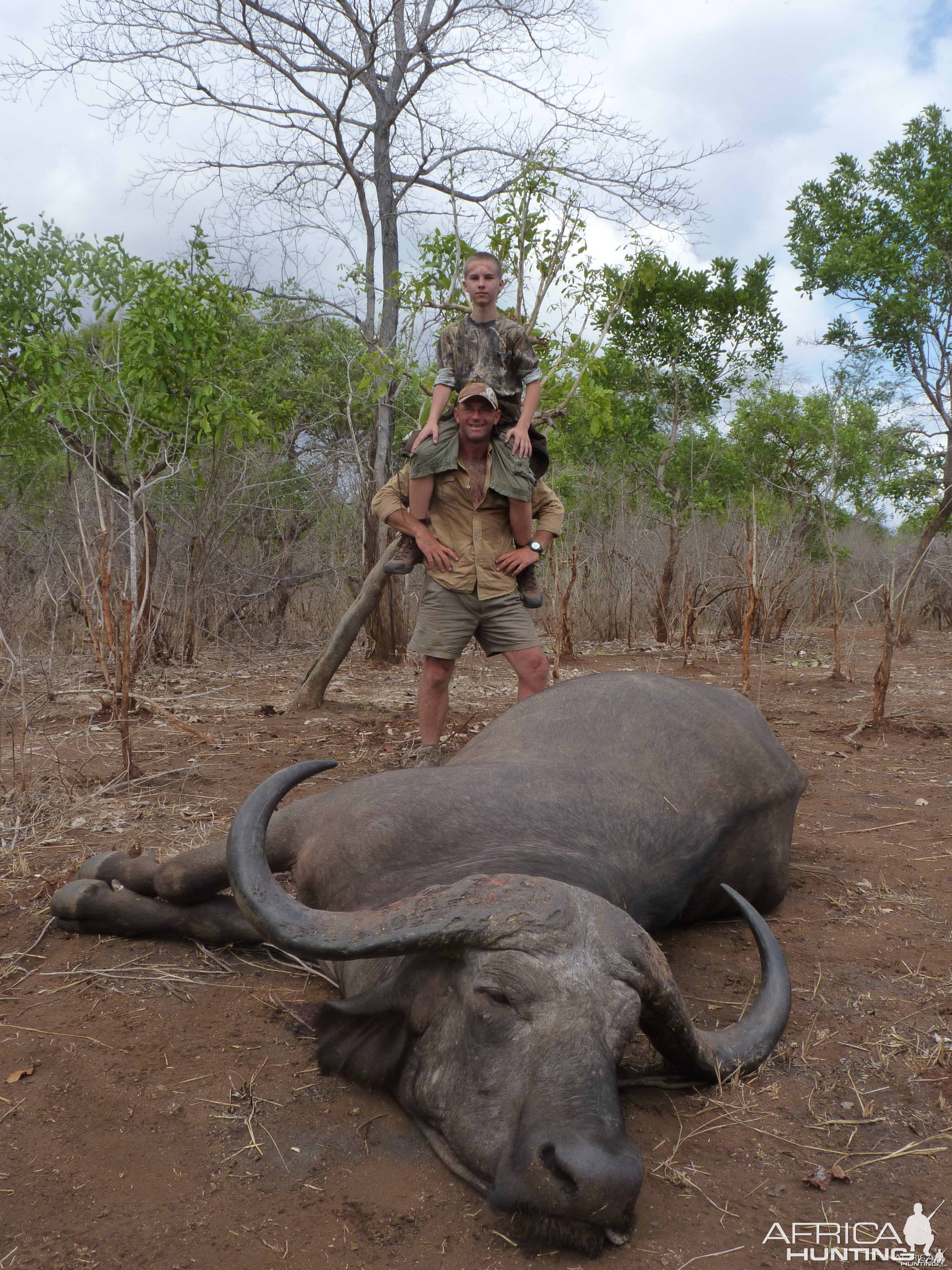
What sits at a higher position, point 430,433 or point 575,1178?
point 430,433

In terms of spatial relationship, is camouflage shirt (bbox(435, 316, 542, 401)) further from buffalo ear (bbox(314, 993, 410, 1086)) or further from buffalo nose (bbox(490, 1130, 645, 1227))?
A: buffalo nose (bbox(490, 1130, 645, 1227))

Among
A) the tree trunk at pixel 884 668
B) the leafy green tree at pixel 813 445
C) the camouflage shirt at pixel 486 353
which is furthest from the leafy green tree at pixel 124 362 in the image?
the leafy green tree at pixel 813 445

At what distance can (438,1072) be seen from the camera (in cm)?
205

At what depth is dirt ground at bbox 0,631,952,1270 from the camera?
178 cm

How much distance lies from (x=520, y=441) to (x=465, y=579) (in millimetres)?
779

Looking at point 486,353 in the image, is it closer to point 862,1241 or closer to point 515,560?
point 515,560

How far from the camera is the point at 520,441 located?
15.4ft

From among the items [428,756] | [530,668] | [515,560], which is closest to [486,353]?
[515,560]

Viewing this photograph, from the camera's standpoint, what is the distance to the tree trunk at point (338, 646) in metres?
6.49

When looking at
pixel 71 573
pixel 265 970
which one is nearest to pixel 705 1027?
pixel 265 970

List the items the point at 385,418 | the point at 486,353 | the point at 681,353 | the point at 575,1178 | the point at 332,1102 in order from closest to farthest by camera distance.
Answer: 1. the point at 575,1178
2. the point at 332,1102
3. the point at 486,353
4. the point at 385,418
5. the point at 681,353

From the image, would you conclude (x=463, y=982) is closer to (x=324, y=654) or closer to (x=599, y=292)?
(x=324, y=654)

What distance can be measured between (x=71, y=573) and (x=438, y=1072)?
121 inches

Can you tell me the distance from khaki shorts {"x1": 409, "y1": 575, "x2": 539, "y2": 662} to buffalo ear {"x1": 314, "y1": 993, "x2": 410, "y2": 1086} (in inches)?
95.8
